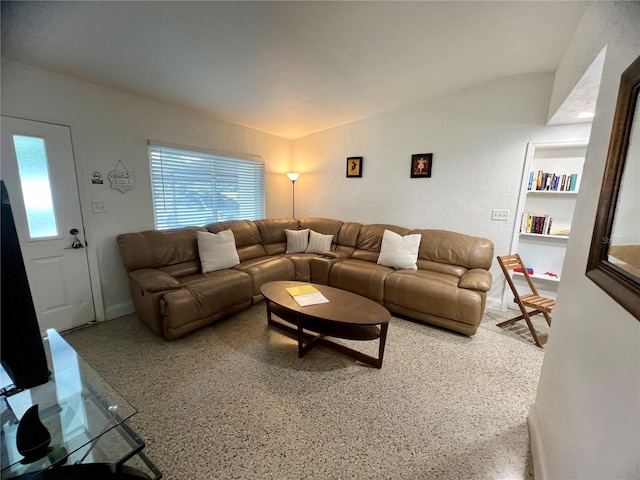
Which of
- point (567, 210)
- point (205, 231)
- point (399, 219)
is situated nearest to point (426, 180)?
point (399, 219)

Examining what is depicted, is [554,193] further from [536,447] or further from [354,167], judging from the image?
[536,447]

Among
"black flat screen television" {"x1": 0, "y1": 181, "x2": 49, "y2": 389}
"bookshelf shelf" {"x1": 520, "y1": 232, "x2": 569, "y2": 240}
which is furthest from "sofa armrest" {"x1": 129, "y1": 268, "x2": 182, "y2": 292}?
"bookshelf shelf" {"x1": 520, "y1": 232, "x2": 569, "y2": 240}

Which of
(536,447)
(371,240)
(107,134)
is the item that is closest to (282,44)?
(107,134)

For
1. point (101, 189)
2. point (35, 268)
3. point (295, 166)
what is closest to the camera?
point (35, 268)

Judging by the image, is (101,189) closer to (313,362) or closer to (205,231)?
(205,231)

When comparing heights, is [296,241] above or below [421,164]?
below

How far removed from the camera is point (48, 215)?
7.57 feet

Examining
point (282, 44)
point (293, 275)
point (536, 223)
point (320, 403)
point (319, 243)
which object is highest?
point (282, 44)

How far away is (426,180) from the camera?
11.4 feet

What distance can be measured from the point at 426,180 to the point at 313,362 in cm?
271

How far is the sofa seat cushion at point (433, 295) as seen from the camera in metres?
2.43

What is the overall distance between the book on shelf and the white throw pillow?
1.18m

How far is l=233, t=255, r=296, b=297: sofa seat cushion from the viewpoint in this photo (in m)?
2.98

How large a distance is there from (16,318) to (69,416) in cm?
74
